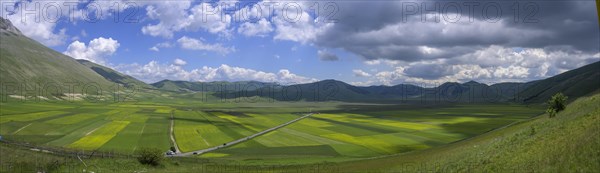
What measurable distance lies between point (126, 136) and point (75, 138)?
13678 mm

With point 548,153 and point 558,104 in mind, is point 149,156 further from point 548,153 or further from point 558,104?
point 558,104

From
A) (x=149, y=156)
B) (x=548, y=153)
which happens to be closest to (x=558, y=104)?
(x=548, y=153)

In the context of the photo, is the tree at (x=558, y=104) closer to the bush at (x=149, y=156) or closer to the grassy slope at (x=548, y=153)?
the grassy slope at (x=548, y=153)

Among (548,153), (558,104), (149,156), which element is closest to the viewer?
(548,153)

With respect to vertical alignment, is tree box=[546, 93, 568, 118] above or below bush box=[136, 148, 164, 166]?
above

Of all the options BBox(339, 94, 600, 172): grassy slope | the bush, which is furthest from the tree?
the bush

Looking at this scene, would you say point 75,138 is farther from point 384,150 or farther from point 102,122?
point 384,150

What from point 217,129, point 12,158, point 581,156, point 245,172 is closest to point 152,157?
point 245,172

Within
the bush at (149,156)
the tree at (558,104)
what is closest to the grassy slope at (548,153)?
the tree at (558,104)

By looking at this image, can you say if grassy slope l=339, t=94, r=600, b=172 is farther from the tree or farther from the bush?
the bush

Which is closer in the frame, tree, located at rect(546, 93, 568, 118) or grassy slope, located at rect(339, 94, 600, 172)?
grassy slope, located at rect(339, 94, 600, 172)

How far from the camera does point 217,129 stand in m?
144

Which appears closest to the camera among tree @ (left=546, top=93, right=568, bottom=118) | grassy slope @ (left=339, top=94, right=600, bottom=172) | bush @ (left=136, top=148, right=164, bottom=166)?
grassy slope @ (left=339, top=94, right=600, bottom=172)

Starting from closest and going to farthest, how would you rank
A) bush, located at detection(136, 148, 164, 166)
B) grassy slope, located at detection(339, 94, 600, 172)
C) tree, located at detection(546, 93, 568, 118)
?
grassy slope, located at detection(339, 94, 600, 172) → bush, located at detection(136, 148, 164, 166) → tree, located at detection(546, 93, 568, 118)
